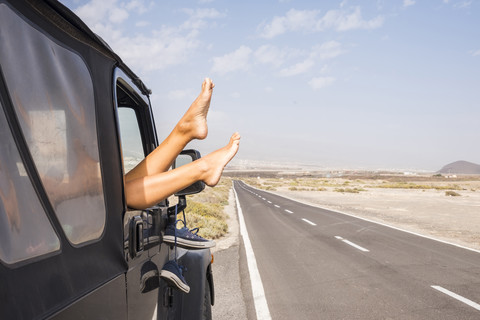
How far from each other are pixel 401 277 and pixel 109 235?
18.8 ft

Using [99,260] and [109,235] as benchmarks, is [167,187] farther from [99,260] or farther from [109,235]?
[99,260]

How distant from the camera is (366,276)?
6094 millimetres

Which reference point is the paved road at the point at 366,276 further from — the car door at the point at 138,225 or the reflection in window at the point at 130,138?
the reflection in window at the point at 130,138

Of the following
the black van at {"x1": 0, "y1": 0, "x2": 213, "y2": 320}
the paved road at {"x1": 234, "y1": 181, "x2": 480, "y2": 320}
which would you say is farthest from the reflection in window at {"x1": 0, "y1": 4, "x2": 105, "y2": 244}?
the paved road at {"x1": 234, "y1": 181, "x2": 480, "y2": 320}

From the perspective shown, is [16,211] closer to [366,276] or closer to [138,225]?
[138,225]

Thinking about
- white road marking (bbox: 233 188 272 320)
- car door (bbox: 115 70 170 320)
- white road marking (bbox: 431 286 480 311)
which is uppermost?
car door (bbox: 115 70 170 320)

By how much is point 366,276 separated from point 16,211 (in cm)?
609

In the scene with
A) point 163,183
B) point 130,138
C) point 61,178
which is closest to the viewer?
point 61,178

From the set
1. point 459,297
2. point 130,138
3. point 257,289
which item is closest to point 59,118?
point 130,138

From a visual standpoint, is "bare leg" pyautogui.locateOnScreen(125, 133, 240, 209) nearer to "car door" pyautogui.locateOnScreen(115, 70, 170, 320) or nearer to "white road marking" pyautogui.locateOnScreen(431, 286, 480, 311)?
"car door" pyautogui.locateOnScreen(115, 70, 170, 320)

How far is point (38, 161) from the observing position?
1.10 meters

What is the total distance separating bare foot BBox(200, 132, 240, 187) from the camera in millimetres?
1896

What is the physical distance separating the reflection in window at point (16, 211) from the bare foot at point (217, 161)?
0.91m

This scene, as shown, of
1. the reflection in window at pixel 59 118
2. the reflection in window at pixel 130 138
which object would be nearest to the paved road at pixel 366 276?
the reflection in window at pixel 130 138
